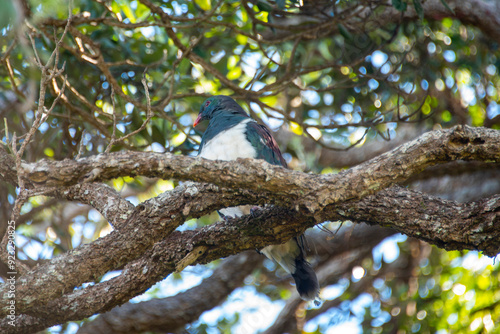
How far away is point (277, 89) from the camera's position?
4805 mm

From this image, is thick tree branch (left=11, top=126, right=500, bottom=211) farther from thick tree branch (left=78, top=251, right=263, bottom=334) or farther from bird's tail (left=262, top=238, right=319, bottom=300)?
thick tree branch (left=78, top=251, right=263, bottom=334)

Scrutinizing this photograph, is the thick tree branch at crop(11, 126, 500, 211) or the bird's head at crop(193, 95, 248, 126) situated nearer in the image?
the thick tree branch at crop(11, 126, 500, 211)

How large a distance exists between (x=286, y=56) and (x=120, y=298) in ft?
12.3

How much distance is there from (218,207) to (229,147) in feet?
2.64

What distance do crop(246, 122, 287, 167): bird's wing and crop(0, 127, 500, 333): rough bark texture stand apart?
823 millimetres

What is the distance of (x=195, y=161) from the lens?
2482 millimetres

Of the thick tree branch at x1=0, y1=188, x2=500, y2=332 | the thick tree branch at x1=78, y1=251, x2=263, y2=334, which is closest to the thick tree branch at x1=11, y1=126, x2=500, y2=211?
the thick tree branch at x1=0, y1=188, x2=500, y2=332

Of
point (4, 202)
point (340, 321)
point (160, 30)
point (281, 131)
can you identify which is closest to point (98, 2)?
point (160, 30)

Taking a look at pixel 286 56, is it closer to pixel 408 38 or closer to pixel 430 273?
pixel 408 38

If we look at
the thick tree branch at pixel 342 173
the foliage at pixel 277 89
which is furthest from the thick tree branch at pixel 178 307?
the thick tree branch at pixel 342 173

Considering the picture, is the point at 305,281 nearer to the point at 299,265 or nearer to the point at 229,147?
the point at 299,265

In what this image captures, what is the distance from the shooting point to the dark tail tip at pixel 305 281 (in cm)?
380

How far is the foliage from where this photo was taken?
174 inches

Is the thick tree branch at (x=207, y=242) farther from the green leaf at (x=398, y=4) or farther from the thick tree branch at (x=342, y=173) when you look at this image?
the green leaf at (x=398, y=4)
